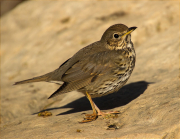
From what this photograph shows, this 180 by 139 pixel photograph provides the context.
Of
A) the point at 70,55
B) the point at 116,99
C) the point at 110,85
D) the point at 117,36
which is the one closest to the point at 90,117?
the point at 110,85

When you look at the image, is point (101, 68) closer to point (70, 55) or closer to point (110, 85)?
point (110, 85)

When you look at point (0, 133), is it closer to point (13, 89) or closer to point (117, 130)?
point (117, 130)

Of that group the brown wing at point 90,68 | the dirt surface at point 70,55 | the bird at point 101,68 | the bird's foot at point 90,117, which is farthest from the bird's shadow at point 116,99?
the brown wing at point 90,68

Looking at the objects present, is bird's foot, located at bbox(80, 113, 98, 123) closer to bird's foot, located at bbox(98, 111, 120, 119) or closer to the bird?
the bird

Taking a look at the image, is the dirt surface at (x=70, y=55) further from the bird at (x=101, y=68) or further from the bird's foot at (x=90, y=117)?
the bird at (x=101, y=68)

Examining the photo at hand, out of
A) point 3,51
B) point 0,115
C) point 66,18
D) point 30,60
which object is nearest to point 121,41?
point 0,115

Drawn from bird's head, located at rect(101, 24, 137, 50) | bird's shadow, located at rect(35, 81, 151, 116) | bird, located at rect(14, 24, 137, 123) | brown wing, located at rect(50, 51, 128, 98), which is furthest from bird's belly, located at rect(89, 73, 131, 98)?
bird's head, located at rect(101, 24, 137, 50)

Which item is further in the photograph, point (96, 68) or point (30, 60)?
point (30, 60)
